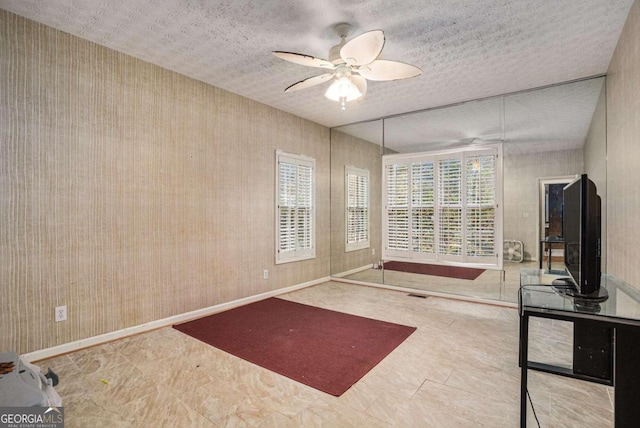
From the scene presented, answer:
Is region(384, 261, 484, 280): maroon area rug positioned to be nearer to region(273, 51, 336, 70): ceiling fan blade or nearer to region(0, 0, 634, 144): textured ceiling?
region(0, 0, 634, 144): textured ceiling

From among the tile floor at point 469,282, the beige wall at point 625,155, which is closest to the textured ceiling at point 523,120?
the beige wall at point 625,155

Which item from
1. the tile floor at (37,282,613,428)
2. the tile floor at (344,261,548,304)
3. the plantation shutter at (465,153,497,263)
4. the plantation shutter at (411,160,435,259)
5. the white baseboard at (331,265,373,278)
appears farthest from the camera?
the white baseboard at (331,265,373,278)

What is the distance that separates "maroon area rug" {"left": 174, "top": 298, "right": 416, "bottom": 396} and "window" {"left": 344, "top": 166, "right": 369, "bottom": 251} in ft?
5.36

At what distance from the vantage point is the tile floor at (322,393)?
1775mm

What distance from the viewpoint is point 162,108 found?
326cm

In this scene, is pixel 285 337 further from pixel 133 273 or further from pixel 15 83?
pixel 15 83

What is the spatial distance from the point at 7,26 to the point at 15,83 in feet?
1.33

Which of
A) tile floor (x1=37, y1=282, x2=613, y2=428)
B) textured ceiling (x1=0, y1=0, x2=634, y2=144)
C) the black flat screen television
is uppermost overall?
textured ceiling (x1=0, y1=0, x2=634, y2=144)

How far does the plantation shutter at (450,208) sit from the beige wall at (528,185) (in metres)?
0.54

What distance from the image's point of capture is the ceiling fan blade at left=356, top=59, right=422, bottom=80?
7.93 feet

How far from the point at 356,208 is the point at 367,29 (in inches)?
120

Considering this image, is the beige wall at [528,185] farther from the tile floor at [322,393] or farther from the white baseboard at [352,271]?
the white baseboard at [352,271]

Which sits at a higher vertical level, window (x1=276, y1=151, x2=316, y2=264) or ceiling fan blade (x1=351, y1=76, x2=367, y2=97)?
ceiling fan blade (x1=351, y1=76, x2=367, y2=97)

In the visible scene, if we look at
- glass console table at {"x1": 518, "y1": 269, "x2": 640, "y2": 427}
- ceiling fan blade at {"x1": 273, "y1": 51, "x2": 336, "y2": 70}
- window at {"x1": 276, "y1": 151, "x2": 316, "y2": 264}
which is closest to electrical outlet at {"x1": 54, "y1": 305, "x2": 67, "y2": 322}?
window at {"x1": 276, "y1": 151, "x2": 316, "y2": 264}
